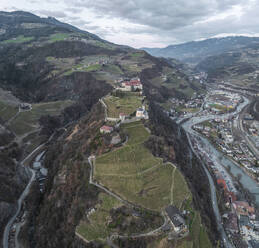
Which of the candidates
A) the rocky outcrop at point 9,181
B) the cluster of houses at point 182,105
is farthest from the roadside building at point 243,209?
the cluster of houses at point 182,105

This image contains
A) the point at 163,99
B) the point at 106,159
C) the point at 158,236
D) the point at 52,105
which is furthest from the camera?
the point at 163,99

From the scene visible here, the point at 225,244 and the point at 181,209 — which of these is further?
the point at 225,244

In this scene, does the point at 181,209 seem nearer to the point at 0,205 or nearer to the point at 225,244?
the point at 225,244

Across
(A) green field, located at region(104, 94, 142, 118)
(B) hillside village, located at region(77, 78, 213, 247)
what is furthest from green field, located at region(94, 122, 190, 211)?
(A) green field, located at region(104, 94, 142, 118)

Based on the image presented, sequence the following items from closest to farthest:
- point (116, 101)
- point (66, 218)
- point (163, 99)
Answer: point (66, 218) < point (116, 101) < point (163, 99)

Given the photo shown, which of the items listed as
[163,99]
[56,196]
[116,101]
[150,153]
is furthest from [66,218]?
[163,99]

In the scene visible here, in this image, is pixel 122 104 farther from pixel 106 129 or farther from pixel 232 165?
pixel 232 165

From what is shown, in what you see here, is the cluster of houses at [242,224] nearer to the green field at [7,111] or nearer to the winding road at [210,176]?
the winding road at [210,176]

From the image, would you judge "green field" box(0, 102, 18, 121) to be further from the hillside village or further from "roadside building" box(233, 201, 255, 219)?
"roadside building" box(233, 201, 255, 219)
